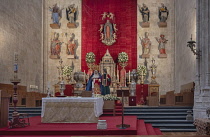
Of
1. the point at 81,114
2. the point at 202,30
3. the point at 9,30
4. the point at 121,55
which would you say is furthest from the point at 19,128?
the point at 121,55

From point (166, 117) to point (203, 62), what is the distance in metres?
2.45

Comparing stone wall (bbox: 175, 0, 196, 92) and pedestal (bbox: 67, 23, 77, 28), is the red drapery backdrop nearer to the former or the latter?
pedestal (bbox: 67, 23, 77, 28)

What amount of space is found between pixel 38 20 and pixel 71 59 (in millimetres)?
3250

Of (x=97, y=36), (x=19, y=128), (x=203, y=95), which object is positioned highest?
(x=97, y=36)

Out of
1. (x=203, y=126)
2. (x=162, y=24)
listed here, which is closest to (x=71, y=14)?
(x=162, y=24)

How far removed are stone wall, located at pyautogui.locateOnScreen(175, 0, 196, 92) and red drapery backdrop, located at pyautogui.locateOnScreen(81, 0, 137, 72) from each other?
2749mm

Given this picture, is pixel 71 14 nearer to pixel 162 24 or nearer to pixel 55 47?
pixel 55 47

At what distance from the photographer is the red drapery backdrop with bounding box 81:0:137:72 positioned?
70.3ft

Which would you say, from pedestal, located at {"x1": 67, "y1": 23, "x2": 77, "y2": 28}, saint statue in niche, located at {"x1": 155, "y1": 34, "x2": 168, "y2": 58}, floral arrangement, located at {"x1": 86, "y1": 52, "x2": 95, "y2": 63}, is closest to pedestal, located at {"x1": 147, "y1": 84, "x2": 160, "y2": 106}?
saint statue in niche, located at {"x1": 155, "y1": 34, "x2": 168, "y2": 58}

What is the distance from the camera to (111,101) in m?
12.5

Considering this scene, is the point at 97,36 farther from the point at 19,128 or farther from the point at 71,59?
the point at 19,128

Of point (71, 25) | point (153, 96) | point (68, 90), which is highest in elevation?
point (71, 25)

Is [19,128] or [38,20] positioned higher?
[38,20]

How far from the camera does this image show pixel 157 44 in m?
21.3
